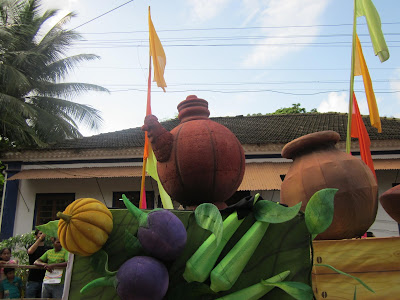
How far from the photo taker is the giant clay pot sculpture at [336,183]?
2082mm

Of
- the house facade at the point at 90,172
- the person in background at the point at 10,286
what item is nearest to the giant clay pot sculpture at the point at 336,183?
the person in background at the point at 10,286

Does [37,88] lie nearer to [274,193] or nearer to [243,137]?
[243,137]

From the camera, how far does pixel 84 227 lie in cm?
125

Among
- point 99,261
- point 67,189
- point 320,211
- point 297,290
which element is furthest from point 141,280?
point 67,189

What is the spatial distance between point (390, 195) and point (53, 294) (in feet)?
12.2

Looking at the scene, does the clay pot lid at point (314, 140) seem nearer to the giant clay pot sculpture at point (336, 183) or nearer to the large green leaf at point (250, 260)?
the giant clay pot sculpture at point (336, 183)

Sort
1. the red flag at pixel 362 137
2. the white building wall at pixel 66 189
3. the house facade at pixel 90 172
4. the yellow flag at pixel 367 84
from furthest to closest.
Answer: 1. the white building wall at pixel 66 189
2. the house facade at pixel 90 172
3. the red flag at pixel 362 137
4. the yellow flag at pixel 367 84

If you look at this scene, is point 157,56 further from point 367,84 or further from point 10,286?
point 10,286

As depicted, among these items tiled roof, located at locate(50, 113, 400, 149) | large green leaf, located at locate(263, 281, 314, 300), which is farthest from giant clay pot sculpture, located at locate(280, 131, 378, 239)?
tiled roof, located at locate(50, 113, 400, 149)

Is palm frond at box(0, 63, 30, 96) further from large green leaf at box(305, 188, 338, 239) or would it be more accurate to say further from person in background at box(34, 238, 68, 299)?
large green leaf at box(305, 188, 338, 239)

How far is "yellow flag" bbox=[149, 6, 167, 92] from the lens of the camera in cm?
430

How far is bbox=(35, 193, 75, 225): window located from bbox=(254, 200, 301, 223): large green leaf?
947cm

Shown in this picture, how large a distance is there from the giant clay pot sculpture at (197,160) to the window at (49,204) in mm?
8623

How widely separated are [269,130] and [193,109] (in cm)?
958
